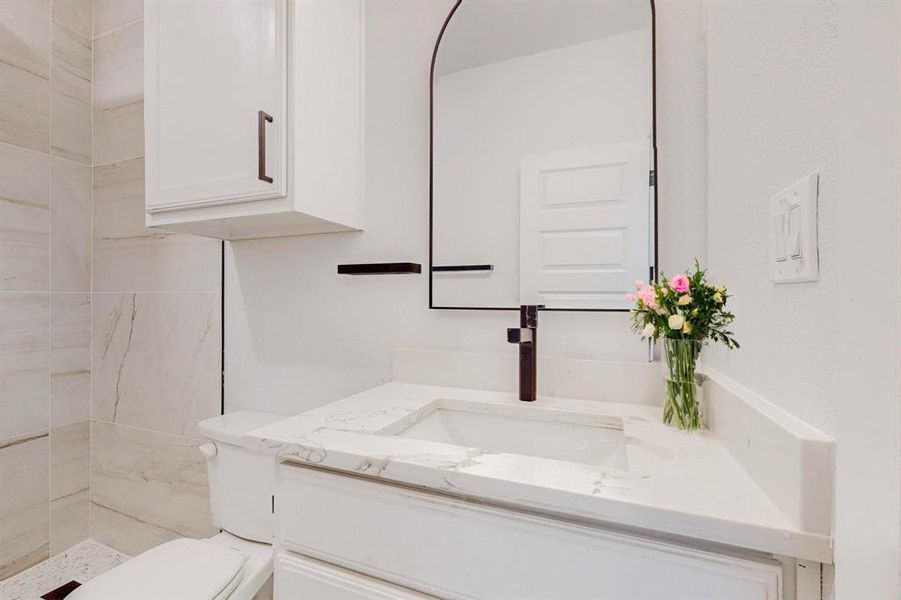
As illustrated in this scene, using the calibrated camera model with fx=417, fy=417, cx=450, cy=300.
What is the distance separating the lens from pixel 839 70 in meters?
0.39

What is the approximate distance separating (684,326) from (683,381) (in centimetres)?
11

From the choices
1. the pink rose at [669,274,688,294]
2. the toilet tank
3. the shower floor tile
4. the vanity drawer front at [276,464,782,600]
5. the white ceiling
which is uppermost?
the white ceiling

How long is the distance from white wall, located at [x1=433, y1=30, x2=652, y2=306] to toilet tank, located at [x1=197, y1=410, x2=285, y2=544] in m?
0.65

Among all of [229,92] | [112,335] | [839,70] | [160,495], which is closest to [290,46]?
[229,92]

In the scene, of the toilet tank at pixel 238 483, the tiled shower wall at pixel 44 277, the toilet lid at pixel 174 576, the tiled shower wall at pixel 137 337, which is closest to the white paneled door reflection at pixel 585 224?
the toilet tank at pixel 238 483

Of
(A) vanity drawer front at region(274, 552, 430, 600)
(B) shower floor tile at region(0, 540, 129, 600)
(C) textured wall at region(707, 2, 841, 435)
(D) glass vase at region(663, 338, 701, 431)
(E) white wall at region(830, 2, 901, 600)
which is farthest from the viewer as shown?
(B) shower floor tile at region(0, 540, 129, 600)

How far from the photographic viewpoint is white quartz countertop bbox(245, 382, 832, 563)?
44 centimetres

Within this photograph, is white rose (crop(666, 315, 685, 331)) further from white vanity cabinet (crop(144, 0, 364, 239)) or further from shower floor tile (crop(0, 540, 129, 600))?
shower floor tile (crop(0, 540, 129, 600))

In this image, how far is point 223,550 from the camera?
101 centimetres

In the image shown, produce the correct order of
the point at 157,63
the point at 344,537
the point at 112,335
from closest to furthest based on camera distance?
1. the point at 344,537
2. the point at 157,63
3. the point at 112,335

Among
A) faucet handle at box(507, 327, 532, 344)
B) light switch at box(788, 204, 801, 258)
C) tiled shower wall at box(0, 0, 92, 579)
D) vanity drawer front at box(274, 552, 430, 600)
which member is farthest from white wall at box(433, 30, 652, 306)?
tiled shower wall at box(0, 0, 92, 579)

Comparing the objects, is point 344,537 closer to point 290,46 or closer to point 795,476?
point 795,476

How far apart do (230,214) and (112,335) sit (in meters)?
1.04

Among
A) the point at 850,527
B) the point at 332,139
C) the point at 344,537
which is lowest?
the point at 344,537
